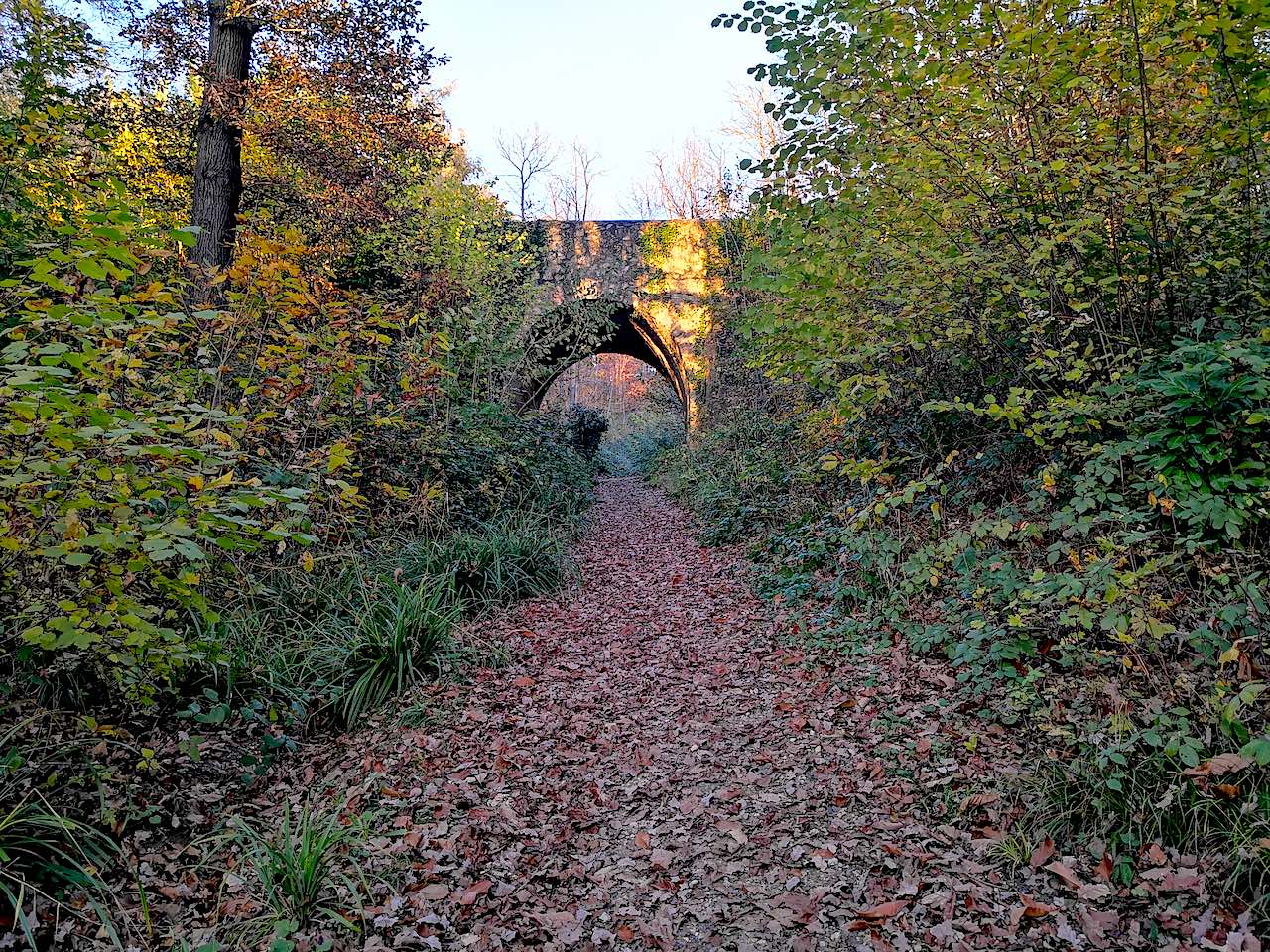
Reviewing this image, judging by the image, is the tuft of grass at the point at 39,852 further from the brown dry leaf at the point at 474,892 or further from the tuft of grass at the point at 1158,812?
the tuft of grass at the point at 1158,812

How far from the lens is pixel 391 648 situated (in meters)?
4.79

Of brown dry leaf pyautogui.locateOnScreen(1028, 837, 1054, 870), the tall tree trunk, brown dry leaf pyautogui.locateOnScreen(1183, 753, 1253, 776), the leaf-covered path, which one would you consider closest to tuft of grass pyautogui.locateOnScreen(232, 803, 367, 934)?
the leaf-covered path

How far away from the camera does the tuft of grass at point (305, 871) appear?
271cm

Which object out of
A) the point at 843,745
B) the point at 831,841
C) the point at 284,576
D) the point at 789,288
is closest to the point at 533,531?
the point at 284,576

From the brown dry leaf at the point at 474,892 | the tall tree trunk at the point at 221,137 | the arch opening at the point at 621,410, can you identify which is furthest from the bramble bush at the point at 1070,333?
the arch opening at the point at 621,410

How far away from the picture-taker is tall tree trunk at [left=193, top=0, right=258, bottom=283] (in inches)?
308

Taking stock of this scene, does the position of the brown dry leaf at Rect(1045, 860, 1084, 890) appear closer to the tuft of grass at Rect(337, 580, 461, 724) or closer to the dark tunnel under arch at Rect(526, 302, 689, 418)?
the tuft of grass at Rect(337, 580, 461, 724)

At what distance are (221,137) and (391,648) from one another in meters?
7.01

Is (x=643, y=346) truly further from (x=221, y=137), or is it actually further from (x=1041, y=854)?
(x=1041, y=854)

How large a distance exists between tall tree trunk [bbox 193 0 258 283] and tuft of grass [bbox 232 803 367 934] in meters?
7.13

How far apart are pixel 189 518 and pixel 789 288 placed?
4140mm

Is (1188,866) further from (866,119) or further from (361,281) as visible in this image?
(361,281)

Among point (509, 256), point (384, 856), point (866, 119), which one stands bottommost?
point (384, 856)

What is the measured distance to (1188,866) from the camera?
2561 millimetres
